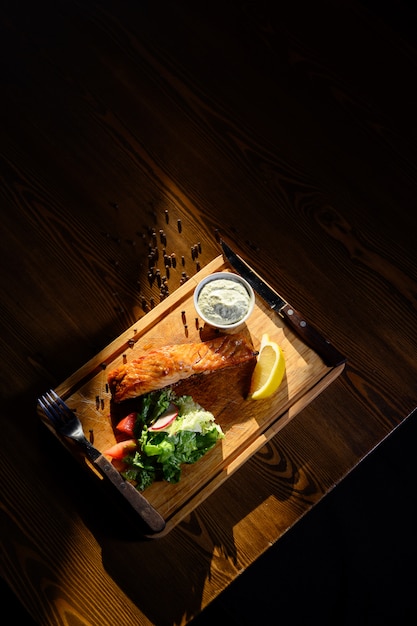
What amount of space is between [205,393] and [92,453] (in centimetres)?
49

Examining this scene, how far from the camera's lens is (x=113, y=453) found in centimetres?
237

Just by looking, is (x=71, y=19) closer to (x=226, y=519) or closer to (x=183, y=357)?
(x=183, y=357)

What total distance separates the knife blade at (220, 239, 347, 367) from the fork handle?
878mm

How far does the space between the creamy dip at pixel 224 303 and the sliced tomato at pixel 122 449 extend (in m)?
0.56

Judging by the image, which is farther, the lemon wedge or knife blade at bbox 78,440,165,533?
the lemon wedge

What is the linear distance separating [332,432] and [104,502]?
96cm

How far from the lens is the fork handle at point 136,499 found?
227 cm

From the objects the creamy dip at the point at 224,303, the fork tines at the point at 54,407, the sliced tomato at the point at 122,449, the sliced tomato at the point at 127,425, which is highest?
the fork tines at the point at 54,407

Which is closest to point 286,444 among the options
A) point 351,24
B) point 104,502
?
point 104,502

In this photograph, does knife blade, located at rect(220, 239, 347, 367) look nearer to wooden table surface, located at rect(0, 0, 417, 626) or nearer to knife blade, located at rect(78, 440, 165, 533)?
wooden table surface, located at rect(0, 0, 417, 626)

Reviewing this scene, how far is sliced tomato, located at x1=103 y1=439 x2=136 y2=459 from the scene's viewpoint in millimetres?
2359

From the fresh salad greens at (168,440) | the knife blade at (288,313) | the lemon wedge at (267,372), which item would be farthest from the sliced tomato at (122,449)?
the knife blade at (288,313)

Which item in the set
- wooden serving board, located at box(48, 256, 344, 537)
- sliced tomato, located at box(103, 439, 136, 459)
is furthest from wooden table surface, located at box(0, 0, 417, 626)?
sliced tomato, located at box(103, 439, 136, 459)

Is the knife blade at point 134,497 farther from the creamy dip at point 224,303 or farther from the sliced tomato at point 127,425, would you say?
the creamy dip at point 224,303
